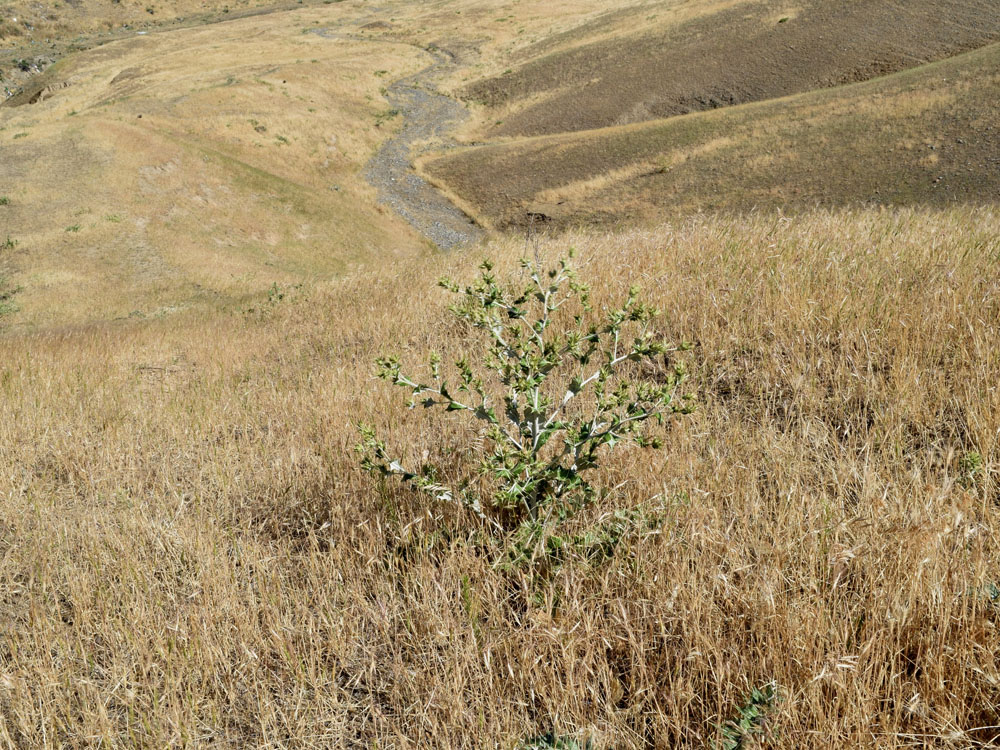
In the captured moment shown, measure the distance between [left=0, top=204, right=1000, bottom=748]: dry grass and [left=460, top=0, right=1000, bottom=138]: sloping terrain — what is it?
4843 centimetres

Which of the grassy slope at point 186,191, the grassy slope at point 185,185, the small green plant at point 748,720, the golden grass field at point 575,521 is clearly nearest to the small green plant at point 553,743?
the golden grass field at point 575,521

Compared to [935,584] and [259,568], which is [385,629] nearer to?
[259,568]

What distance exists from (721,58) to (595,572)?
186 ft

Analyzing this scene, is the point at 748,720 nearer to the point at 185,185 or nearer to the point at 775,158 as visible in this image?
the point at 185,185

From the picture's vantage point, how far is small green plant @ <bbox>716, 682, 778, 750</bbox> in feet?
5.29

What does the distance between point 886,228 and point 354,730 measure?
5.99m

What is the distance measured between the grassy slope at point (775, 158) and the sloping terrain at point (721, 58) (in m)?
6.61

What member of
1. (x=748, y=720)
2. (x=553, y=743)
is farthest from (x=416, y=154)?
(x=748, y=720)

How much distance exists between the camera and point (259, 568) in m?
2.57

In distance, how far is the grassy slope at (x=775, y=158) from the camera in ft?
93.6

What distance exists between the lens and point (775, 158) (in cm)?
3378

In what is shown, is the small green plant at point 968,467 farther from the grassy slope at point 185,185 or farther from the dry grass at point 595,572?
the grassy slope at point 185,185

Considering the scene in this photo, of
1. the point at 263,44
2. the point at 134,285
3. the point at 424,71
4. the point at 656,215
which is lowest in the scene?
the point at 656,215

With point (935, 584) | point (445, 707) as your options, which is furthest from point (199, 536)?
point (935, 584)
